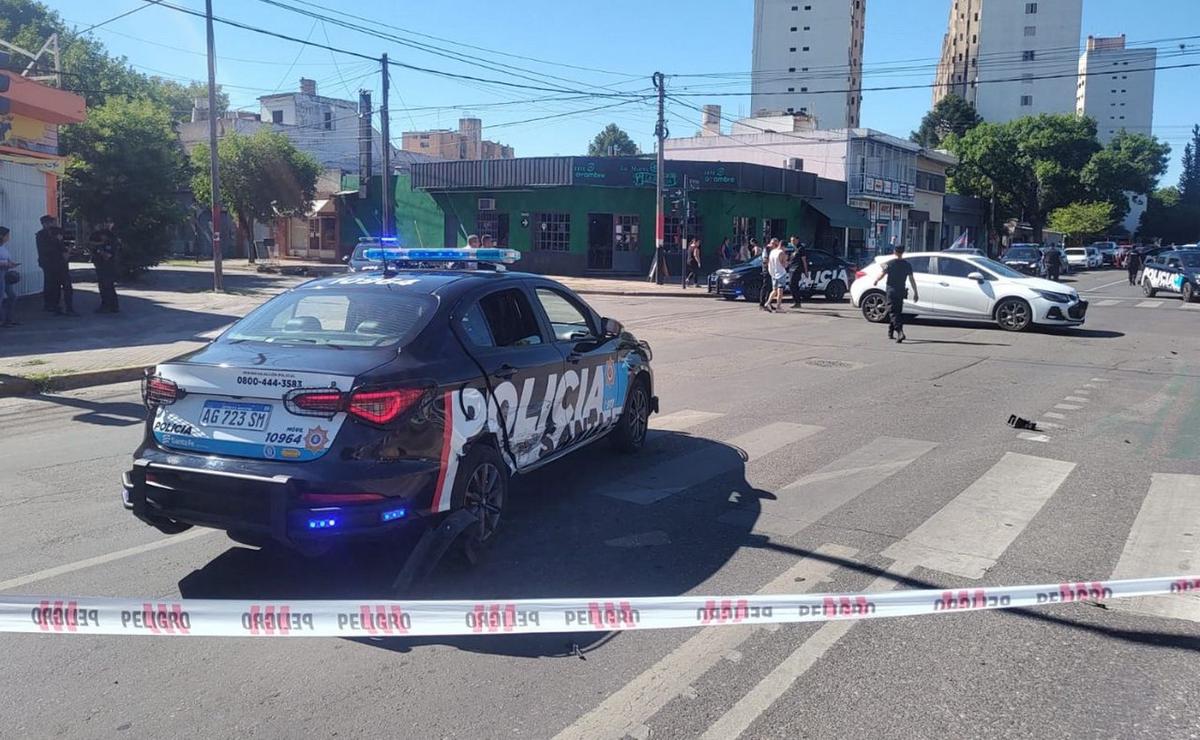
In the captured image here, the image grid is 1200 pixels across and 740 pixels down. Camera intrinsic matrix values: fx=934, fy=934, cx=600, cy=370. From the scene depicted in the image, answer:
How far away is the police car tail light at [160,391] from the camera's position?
4.64m

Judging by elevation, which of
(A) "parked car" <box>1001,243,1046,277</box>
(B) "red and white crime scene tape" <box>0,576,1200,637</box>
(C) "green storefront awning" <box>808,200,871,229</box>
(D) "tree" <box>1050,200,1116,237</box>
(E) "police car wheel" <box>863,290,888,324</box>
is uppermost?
(D) "tree" <box>1050,200,1116,237</box>

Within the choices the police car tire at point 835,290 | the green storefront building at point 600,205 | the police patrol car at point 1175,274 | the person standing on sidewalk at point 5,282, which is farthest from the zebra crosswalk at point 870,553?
the green storefront building at point 600,205

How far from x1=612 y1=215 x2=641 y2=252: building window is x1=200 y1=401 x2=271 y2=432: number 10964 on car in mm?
33732

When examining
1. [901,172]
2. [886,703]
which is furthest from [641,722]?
[901,172]

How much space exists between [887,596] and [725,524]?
1.84 m

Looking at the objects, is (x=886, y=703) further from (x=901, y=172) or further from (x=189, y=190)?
(x=901, y=172)

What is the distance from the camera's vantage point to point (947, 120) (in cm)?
9244

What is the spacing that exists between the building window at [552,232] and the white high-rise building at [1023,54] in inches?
3139

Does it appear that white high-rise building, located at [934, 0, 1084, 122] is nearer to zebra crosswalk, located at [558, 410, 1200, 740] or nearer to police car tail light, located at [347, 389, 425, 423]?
zebra crosswalk, located at [558, 410, 1200, 740]

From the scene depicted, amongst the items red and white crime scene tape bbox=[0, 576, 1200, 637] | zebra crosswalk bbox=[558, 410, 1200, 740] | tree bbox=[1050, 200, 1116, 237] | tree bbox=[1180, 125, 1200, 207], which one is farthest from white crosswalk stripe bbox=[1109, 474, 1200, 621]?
tree bbox=[1180, 125, 1200, 207]

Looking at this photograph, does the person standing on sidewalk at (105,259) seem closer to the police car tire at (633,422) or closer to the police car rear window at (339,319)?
the police car tire at (633,422)

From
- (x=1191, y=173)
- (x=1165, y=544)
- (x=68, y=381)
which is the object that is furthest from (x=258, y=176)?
(x=1191, y=173)

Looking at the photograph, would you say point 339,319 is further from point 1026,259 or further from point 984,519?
point 1026,259

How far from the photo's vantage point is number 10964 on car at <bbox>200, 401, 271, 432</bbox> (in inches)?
174
